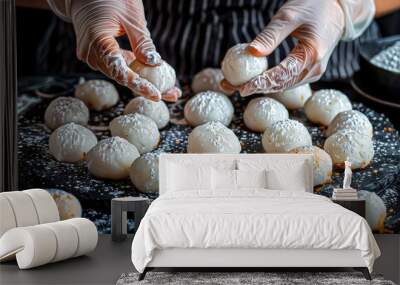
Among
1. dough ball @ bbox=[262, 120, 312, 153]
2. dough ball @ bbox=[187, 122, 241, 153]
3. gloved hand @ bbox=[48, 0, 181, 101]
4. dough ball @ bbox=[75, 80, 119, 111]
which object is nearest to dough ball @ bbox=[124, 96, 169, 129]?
gloved hand @ bbox=[48, 0, 181, 101]

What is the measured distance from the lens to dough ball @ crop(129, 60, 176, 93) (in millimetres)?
5277

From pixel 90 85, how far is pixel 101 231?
41.3 inches

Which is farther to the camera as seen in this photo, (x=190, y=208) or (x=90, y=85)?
(x=90, y=85)

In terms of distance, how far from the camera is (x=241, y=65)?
5.23 metres

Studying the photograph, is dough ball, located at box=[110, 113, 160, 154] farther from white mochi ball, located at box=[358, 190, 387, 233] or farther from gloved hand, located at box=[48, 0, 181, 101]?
white mochi ball, located at box=[358, 190, 387, 233]

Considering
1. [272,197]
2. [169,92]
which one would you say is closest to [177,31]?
[169,92]

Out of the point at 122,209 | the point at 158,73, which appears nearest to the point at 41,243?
the point at 122,209

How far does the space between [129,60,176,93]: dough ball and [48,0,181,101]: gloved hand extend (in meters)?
Answer: 0.03

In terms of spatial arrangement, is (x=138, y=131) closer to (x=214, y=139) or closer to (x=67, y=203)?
(x=214, y=139)

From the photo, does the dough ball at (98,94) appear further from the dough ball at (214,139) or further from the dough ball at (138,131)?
the dough ball at (214,139)

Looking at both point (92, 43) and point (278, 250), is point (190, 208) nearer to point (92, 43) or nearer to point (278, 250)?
point (278, 250)

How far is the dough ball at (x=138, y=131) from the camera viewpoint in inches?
205

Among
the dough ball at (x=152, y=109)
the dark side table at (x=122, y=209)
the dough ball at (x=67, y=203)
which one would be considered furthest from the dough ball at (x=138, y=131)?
the dough ball at (x=67, y=203)

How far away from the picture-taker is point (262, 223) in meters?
3.79
